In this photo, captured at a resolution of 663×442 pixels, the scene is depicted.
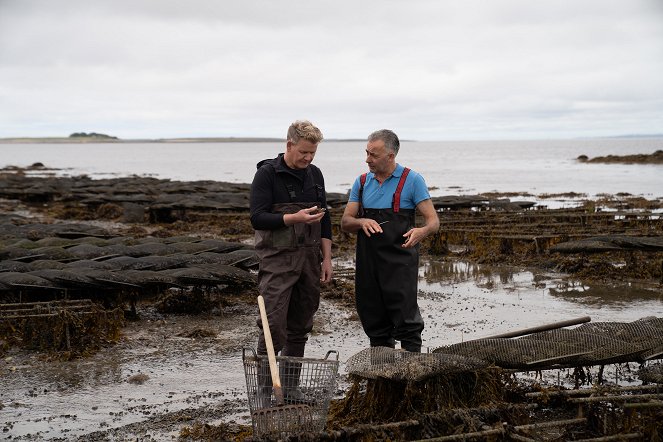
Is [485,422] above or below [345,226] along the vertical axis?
below

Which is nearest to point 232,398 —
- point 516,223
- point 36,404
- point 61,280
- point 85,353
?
point 36,404

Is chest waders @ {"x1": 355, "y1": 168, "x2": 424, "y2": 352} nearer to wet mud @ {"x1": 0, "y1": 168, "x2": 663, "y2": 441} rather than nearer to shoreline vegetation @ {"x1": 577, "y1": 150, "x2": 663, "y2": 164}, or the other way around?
wet mud @ {"x1": 0, "y1": 168, "x2": 663, "y2": 441}

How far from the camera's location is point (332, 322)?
812 cm

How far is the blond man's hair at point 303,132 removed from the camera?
4520mm

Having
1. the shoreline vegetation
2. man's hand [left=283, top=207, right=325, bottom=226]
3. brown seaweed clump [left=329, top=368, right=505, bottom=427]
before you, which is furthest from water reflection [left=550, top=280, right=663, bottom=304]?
the shoreline vegetation

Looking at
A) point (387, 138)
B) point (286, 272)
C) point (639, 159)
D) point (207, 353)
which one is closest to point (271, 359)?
point (286, 272)

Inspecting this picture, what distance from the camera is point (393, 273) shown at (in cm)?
495

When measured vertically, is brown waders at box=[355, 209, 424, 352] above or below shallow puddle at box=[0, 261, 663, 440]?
above

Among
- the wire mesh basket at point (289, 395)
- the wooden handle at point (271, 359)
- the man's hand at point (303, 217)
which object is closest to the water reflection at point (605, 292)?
the wire mesh basket at point (289, 395)

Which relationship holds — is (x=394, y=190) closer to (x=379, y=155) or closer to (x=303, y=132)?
(x=379, y=155)

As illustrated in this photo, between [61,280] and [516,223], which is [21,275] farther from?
[516,223]

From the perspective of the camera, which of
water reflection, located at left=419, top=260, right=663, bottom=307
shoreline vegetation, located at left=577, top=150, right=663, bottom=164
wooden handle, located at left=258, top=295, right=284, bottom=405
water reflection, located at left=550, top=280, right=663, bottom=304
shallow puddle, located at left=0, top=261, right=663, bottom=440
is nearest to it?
wooden handle, located at left=258, top=295, right=284, bottom=405

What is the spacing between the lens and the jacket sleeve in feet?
15.1

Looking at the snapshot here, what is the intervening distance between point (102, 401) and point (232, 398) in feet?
3.24
